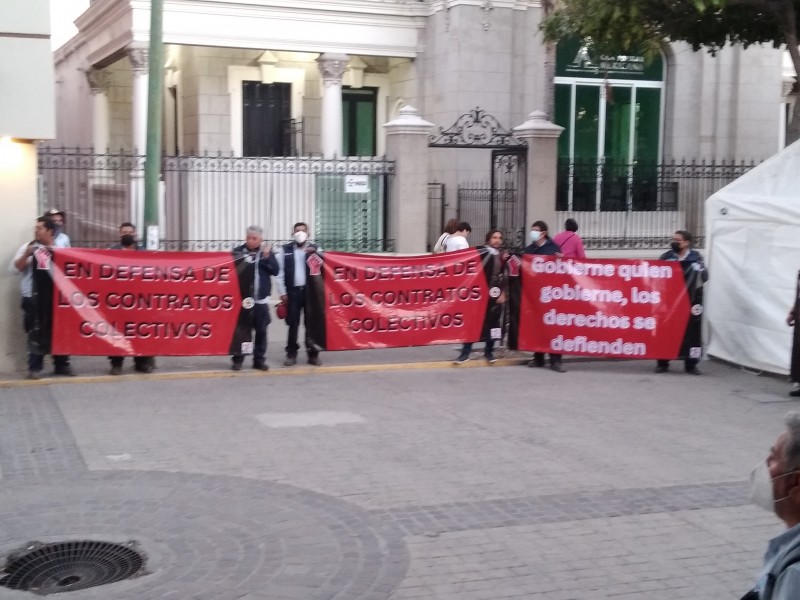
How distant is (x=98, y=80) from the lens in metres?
26.4

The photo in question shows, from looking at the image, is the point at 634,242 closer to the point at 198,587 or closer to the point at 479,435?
the point at 479,435

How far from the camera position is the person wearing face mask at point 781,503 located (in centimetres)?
261

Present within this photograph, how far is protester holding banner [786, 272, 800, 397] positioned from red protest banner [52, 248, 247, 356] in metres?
6.20

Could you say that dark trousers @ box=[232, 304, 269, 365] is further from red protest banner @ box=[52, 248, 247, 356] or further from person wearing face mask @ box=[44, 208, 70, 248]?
person wearing face mask @ box=[44, 208, 70, 248]

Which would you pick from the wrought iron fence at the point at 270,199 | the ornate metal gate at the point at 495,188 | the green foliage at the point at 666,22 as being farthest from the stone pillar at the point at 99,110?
the green foliage at the point at 666,22

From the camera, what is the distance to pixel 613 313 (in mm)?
12969

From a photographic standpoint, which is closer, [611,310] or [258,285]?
[258,285]

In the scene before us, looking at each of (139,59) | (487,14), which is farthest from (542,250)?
(139,59)

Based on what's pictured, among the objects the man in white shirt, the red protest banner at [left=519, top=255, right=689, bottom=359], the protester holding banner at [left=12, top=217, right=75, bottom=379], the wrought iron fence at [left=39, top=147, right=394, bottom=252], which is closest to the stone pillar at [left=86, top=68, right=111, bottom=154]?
the wrought iron fence at [left=39, top=147, right=394, bottom=252]

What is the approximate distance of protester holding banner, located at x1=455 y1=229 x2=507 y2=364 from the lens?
13.1m

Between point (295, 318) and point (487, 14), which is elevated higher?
point (487, 14)

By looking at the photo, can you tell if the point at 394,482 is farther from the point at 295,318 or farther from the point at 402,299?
the point at 402,299

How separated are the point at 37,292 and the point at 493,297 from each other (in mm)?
5442

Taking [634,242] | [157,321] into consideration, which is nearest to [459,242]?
[157,321]
